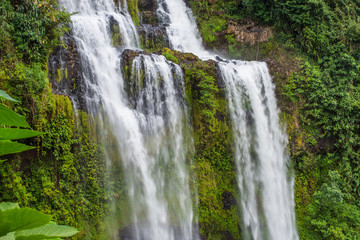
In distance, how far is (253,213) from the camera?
9094 mm

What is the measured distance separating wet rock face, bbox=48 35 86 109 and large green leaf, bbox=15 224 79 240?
21.5 feet

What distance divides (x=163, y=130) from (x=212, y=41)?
6415 millimetres

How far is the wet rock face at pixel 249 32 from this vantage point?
12.5 metres

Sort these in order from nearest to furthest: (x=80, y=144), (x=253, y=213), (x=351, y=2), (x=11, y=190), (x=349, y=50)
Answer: (x=11, y=190), (x=80, y=144), (x=253, y=213), (x=349, y=50), (x=351, y=2)

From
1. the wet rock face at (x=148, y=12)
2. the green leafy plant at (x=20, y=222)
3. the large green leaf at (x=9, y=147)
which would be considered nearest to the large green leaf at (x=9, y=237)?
the green leafy plant at (x=20, y=222)

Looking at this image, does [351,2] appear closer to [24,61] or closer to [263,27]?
[263,27]

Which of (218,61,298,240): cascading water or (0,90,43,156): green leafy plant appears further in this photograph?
(218,61,298,240): cascading water

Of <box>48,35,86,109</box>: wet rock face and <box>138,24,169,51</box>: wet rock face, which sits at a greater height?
<box>138,24,169,51</box>: wet rock face

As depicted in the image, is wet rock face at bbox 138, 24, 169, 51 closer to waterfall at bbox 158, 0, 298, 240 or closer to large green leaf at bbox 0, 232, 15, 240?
waterfall at bbox 158, 0, 298, 240

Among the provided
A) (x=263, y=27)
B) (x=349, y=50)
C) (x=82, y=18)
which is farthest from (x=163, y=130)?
(x=349, y=50)

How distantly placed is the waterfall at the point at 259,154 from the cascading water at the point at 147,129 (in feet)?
6.42

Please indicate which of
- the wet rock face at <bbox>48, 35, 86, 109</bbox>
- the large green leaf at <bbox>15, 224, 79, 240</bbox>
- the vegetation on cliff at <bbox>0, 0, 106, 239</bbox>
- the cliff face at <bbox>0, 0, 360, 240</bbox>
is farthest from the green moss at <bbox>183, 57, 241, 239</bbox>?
the large green leaf at <bbox>15, 224, 79, 240</bbox>

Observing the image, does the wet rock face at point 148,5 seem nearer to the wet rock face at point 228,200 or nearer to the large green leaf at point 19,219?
the wet rock face at point 228,200

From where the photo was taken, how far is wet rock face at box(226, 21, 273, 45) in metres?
12.5
